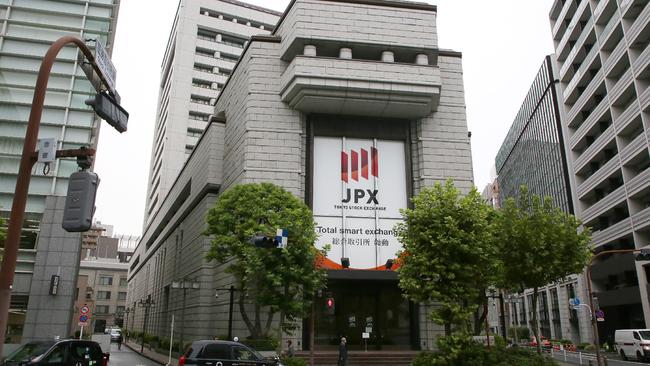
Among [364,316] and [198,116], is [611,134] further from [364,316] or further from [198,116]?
[198,116]

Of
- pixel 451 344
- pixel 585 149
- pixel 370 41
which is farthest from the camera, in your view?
pixel 585 149

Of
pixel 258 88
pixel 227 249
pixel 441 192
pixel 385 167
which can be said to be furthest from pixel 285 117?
pixel 441 192

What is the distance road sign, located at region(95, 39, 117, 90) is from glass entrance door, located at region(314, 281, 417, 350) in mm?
22584

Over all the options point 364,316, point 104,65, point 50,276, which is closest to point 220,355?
point 104,65

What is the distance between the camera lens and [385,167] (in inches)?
1256

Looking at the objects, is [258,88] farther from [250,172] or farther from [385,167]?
[385,167]

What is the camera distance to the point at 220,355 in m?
17.1

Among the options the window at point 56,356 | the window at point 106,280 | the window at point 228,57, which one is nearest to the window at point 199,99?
the window at point 228,57

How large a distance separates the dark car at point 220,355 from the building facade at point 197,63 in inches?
2240

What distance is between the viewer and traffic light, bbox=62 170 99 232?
7.18 metres

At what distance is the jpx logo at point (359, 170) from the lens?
30.9 metres

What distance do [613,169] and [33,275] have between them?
1981 inches

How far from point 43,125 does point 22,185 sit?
28.5 m

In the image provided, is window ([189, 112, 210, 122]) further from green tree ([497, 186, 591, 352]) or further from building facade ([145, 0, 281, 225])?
green tree ([497, 186, 591, 352])
